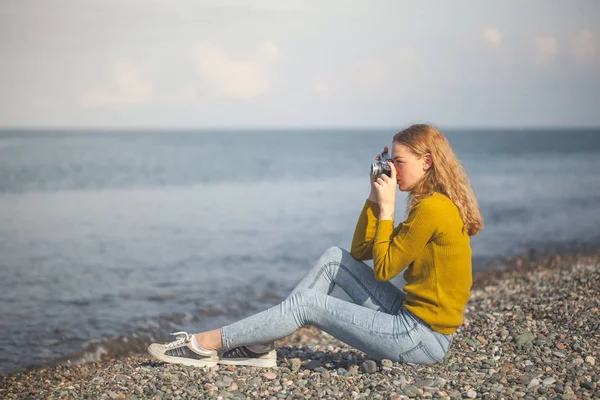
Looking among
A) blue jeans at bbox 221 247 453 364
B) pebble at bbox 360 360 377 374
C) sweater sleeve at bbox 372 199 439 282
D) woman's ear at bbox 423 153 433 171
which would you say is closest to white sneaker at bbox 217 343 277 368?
blue jeans at bbox 221 247 453 364

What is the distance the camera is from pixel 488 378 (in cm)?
455

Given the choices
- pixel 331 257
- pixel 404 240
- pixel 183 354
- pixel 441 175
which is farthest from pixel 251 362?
pixel 441 175

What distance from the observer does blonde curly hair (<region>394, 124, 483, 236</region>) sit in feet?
14.0

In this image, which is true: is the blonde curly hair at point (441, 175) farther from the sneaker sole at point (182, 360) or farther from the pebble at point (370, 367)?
the sneaker sole at point (182, 360)

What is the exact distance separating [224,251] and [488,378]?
8592mm

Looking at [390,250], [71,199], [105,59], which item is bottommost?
[71,199]

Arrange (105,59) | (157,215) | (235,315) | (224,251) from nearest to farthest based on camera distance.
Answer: (235,315) → (224,251) → (157,215) → (105,59)

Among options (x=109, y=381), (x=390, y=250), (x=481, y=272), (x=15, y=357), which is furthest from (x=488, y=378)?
(x=481, y=272)

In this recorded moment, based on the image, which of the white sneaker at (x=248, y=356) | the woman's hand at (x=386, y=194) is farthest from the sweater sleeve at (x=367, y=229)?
the white sneaker at (x=248, y=356)

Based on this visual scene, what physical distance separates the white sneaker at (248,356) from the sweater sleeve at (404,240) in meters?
1.23

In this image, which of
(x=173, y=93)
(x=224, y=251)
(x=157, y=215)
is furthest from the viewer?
(x=173, y=93)

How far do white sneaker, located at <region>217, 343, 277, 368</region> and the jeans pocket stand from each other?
1.12m

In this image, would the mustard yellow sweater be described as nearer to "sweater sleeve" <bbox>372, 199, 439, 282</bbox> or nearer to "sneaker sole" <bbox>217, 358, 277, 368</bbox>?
"sweater sleeve" <bbox>372, 199, 439, 282</bbox>

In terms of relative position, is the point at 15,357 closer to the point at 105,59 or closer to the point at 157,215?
the point at 157,215
